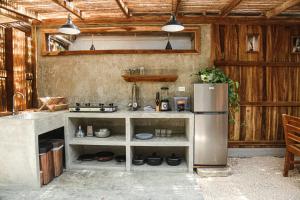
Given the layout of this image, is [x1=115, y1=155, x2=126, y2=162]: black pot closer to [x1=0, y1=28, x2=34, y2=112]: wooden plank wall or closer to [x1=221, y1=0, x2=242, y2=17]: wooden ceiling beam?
[x1=0, y1=28, x2=34, y2=112]: wooden plank wall

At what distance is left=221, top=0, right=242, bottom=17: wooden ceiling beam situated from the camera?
349 cm

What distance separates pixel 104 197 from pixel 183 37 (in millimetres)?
3623

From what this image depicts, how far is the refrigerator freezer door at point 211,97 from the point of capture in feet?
11.7

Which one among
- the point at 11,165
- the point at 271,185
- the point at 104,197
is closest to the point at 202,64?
the point at 271,185

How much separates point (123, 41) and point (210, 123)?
3.06 metres

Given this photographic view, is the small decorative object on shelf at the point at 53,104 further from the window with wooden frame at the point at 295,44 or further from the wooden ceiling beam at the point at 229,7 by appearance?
the window with wooden frame at the point at 295,44

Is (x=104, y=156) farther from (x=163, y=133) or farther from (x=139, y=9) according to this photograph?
(x=139, y=9)

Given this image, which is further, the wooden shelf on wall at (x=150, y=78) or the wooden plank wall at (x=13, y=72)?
the wooden plank wall at (x=13, y=72)

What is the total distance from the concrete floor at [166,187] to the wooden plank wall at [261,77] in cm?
89

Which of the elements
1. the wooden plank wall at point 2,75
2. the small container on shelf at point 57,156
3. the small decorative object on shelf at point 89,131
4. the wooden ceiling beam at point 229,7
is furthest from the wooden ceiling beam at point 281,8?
the wooden plank wall at point 2,75

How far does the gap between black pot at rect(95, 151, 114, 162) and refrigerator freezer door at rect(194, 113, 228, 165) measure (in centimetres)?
155

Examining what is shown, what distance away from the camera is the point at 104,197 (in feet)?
9.37

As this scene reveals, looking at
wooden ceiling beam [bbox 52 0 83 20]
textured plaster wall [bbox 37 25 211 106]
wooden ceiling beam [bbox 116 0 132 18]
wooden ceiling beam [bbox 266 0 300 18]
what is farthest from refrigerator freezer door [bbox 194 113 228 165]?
wooden ceiling beam [bbox 52 0 83 20]

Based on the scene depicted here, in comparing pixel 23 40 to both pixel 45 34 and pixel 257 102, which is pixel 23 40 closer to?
pixel 45 34
